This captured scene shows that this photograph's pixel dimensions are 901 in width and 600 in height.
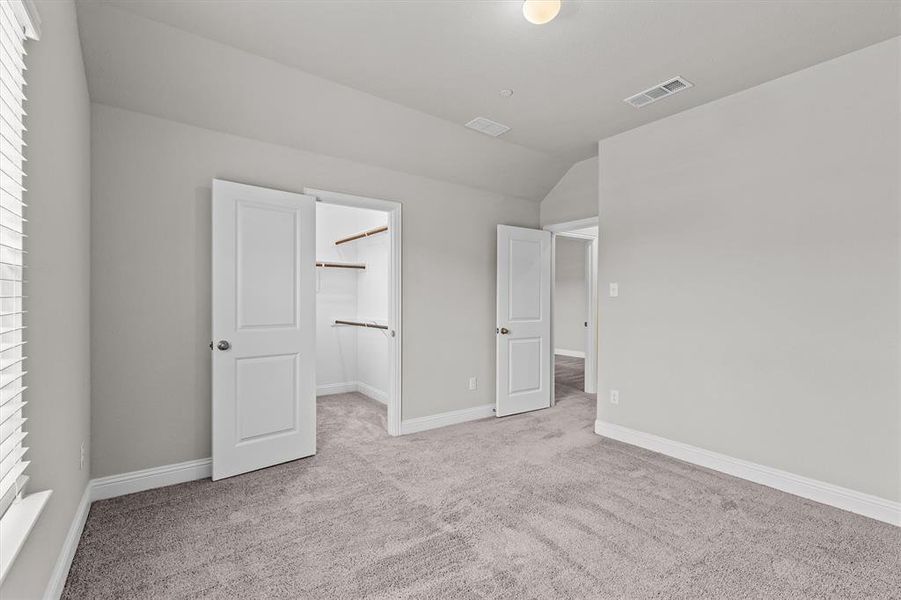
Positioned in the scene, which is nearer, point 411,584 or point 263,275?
point 411,584

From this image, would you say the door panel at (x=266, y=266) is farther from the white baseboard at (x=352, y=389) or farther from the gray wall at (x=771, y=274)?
the gray wall at (x=771, y=274)

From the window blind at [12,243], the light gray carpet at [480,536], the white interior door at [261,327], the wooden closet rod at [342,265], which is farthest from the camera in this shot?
the wooden closet rod at [342,265]

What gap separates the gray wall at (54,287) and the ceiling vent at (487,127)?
8.36 ft

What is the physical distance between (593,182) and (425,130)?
1898mm

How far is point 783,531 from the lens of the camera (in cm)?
236

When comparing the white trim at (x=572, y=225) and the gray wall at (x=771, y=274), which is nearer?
the gray wall at (x=771, y=274)

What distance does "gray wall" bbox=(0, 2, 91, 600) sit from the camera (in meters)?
1.49

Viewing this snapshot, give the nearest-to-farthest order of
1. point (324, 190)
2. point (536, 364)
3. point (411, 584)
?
point (411, 584) → point (324, 190) → point (536, 364)

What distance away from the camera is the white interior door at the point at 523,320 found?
14.9ft

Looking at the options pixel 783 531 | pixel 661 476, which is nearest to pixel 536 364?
pixel 661 476

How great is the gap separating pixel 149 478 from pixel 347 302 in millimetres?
3163

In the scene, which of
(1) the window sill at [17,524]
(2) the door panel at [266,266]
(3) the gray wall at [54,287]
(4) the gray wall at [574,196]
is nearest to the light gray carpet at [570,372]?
(4) the gray wall at [574,196]

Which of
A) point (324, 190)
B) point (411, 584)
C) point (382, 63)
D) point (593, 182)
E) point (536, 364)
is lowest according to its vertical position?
point (411, 584)

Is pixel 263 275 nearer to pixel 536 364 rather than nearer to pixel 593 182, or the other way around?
pixel 536 364
